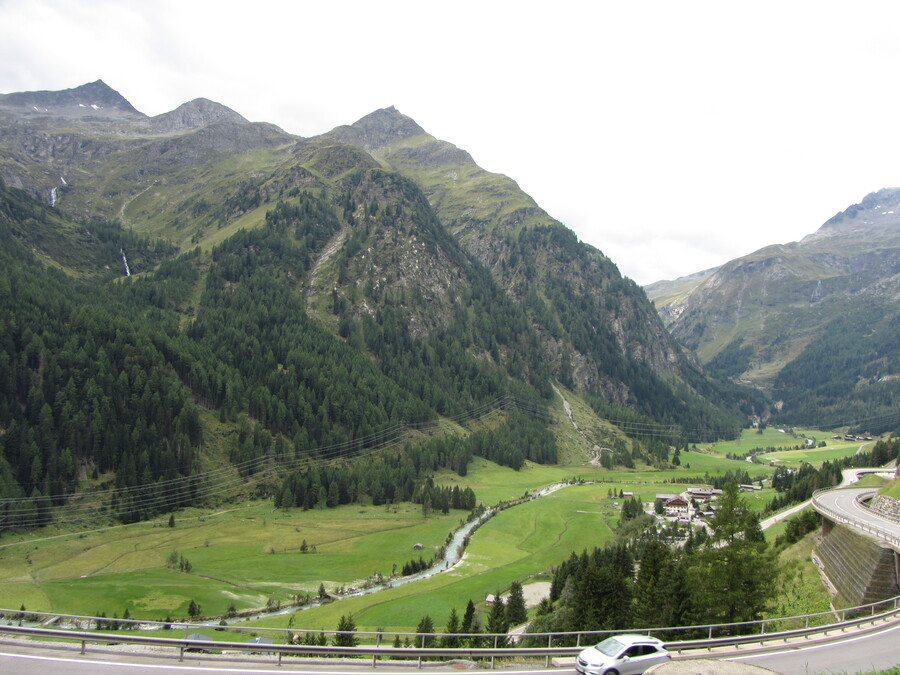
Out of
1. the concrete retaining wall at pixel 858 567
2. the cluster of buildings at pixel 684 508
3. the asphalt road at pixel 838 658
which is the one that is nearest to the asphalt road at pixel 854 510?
the concrete retaining wall at pixel 858 567

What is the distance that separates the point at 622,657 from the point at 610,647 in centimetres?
77

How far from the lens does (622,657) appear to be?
2378 centimetres

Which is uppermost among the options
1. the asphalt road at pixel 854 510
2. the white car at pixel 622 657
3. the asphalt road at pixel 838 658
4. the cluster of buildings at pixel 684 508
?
the white car at pixel 622 657

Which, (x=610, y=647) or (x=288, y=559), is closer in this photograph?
(x=610, y=647)

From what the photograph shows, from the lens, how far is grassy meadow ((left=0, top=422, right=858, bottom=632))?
265 ft

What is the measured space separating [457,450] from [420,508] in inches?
1793

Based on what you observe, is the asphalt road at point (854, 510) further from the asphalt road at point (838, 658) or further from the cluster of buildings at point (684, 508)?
the cluster of buildings at point (684, 508)

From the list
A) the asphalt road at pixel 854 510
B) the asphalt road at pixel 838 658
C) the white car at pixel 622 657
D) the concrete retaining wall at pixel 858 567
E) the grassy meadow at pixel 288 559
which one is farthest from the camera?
the grassy meadow at pixel 288 559

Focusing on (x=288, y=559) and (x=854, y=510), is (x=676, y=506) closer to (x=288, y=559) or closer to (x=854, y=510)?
(x=854, y=510)

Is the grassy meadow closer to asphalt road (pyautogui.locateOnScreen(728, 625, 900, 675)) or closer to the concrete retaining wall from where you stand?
the concrete retaining wall

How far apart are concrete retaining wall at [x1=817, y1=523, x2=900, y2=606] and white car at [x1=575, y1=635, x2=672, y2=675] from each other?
24459 mm

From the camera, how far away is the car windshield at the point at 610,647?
949 inches

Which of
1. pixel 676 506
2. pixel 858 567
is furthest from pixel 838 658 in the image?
pixel 676 506

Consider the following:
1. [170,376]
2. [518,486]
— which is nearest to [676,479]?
[518,486]
